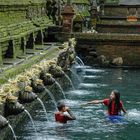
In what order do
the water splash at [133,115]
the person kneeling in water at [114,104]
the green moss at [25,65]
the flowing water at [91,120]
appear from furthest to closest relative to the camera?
the water splash at [133,115]
the person kneeling in water at [114,104]
the green moss at [25,65]
the flowing water at [91,120]

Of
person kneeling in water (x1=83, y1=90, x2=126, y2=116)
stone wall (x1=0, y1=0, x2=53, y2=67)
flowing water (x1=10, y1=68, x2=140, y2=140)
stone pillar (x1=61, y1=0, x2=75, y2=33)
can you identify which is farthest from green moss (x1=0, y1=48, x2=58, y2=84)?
stone pillar (x1=61, y1=0, x2=75, y2=33)

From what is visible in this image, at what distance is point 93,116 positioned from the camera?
16391 millimetres

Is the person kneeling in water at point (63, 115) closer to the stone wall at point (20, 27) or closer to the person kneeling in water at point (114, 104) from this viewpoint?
the person kneeling in water at point (114, 104)

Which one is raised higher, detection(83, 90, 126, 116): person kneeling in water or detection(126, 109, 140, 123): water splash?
detection(83, 90, 126, 116): person kneeling in water

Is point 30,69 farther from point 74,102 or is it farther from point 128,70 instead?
point 128,70

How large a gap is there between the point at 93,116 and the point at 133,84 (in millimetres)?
7638

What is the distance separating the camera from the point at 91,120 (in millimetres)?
15844

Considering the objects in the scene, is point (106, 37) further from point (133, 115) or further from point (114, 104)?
point (114, 104)

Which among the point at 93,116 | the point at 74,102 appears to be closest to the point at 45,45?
the point at 74,102

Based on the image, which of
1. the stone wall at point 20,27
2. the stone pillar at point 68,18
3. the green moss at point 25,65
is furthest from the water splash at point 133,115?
the stone pillar at point 68,18

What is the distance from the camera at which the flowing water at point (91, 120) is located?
14077mm

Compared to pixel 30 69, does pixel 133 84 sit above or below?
below

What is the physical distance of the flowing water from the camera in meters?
14.1

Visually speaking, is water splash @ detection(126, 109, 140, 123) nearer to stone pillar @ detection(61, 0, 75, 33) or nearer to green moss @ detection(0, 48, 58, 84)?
green moss @ detection(0, 48, 58, 84)
